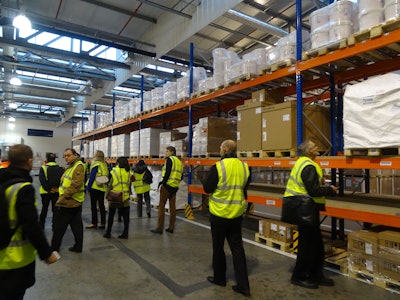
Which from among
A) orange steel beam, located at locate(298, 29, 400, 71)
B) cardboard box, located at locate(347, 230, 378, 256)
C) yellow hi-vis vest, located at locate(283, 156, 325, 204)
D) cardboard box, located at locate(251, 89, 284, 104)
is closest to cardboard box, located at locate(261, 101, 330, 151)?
cardboard box, located at locate(251, 89, 284, 104)

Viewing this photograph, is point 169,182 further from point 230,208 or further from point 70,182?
point 230,208

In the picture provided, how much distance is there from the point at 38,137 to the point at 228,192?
2760 cm

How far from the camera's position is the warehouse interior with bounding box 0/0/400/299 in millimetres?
3652

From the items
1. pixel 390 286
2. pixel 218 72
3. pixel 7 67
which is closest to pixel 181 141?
pixel 218 72

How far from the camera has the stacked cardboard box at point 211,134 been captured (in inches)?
274

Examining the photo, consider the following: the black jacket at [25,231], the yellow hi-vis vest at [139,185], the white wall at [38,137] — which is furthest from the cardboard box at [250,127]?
the white wall at [38,137]

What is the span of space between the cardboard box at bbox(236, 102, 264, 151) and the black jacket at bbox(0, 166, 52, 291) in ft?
13.3

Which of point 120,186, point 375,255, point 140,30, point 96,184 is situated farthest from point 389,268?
point 140,30

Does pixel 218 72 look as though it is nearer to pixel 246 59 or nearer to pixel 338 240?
pixel 246 59

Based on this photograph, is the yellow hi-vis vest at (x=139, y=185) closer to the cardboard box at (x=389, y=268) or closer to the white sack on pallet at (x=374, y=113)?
the white sack on pallet at (x=374, y=113)

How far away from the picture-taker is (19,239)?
2080 millimetres

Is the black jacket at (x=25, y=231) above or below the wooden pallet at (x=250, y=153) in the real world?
below

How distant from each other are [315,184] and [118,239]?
4153mm

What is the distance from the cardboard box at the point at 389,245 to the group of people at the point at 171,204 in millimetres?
764
